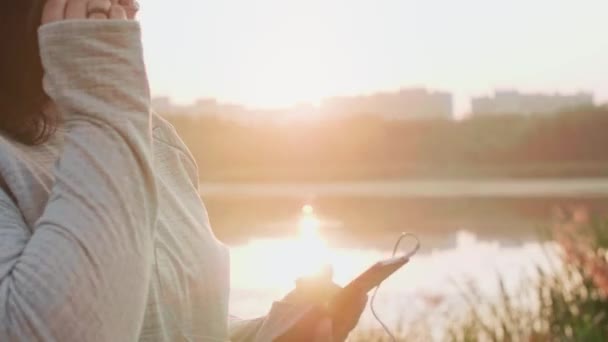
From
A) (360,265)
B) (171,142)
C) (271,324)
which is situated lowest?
(360,265)

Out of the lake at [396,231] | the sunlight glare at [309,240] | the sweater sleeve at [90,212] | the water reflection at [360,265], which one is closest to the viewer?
the sweater sleeve at [90,212]

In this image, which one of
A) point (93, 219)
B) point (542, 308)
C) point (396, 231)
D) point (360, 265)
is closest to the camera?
point (93, 219)

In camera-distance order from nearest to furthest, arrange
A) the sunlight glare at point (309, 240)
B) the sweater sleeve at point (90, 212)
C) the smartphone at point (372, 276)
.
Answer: the sweater sleeve at point (90, 212)
the smartphone at point (372, 276)
the sunlight glare at point (309, 240)

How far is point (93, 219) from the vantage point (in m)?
0.69

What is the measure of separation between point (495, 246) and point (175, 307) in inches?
377

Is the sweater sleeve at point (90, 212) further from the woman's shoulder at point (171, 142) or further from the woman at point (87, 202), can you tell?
the woman's shoulder at point (171, 142)

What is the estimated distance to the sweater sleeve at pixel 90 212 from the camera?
2.19 ft

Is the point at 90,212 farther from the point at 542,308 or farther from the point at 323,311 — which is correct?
the point at 542,308

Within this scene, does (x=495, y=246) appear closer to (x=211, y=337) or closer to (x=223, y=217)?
(x=223, y=217)

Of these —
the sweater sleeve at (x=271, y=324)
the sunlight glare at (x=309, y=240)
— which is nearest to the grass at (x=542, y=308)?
the sweater sleeve at (x=271, y=324)

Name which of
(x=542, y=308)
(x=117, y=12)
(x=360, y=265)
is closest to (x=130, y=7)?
(x=117, y=12)

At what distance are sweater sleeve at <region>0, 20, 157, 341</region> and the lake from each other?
259 millimetres

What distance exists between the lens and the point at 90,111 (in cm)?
72

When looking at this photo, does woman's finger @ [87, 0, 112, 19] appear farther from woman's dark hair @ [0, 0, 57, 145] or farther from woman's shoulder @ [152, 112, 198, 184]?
woman's shoulder @ [152, 112, 198, 184]
